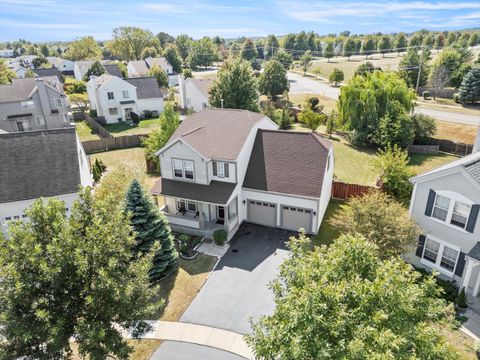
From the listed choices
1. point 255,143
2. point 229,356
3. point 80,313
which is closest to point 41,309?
point 80,313

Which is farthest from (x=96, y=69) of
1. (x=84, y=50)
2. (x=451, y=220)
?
(x=451, y=220)

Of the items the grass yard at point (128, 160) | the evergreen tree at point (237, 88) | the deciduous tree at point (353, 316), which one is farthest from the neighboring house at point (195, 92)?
the deciduous tree at point (353, 316)

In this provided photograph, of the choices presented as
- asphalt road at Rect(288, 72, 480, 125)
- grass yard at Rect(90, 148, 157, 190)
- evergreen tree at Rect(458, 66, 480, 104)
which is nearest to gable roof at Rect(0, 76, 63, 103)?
grass yard at Rect(90, 148, 157, 190)

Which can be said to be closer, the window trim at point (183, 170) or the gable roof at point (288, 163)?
the gable roof at point (288, 163)

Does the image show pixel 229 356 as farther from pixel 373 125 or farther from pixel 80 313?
pixel 373 125

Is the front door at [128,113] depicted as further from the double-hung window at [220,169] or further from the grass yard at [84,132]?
the double-hung window at [220,169]

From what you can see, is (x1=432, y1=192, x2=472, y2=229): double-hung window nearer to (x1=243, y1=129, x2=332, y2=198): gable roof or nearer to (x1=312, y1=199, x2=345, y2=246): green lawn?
(x1=312, y1=199, x2=345, y2=246): green lawn
